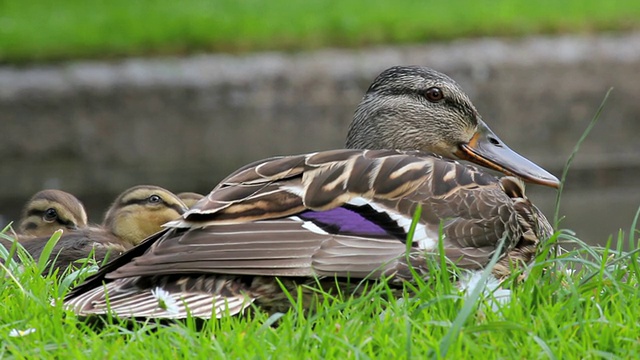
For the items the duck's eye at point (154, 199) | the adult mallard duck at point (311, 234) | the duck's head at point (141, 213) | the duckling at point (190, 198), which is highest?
the adult mallard duck at point (311, 234)

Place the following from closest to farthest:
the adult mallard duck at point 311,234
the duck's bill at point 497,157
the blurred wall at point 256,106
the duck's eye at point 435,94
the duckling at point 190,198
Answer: the adult mallard duck at point 311,234 → the duck's bill at point 497,157 → the duck's eye at point 435,94 → the duckling at point 190,198 → the blurred wall at point 256,106

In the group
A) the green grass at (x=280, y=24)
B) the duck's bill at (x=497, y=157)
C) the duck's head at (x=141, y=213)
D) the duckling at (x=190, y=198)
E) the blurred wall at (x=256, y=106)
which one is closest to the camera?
the duck's bill at (x=497, y=157)

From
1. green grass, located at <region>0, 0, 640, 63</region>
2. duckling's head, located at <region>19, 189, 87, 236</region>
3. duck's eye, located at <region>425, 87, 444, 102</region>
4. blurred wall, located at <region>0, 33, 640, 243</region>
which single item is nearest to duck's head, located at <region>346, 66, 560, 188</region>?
duck's eye, located at <region>425, 87, 444, 102</region>

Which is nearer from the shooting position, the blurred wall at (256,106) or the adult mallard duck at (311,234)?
the adult mallard duck at (311,234)

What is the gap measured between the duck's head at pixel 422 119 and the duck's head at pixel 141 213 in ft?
3.14

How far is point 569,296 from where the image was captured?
375 cm

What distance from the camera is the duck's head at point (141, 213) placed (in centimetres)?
561

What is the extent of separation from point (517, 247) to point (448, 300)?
923 mm

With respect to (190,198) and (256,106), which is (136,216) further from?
(256,106)

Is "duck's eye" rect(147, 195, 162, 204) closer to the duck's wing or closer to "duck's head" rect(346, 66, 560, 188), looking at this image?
"duck's head" rect(346, 66, 560, 188)

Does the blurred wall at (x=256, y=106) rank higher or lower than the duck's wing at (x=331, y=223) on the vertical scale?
lower

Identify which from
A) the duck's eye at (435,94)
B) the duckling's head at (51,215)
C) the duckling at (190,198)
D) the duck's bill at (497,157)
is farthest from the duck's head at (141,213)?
the duck's bill at (497,157)

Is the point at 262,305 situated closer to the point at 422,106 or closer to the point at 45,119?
the point at 422,106

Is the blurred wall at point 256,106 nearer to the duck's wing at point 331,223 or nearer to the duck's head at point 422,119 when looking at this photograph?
the duck's head at point 422,119
